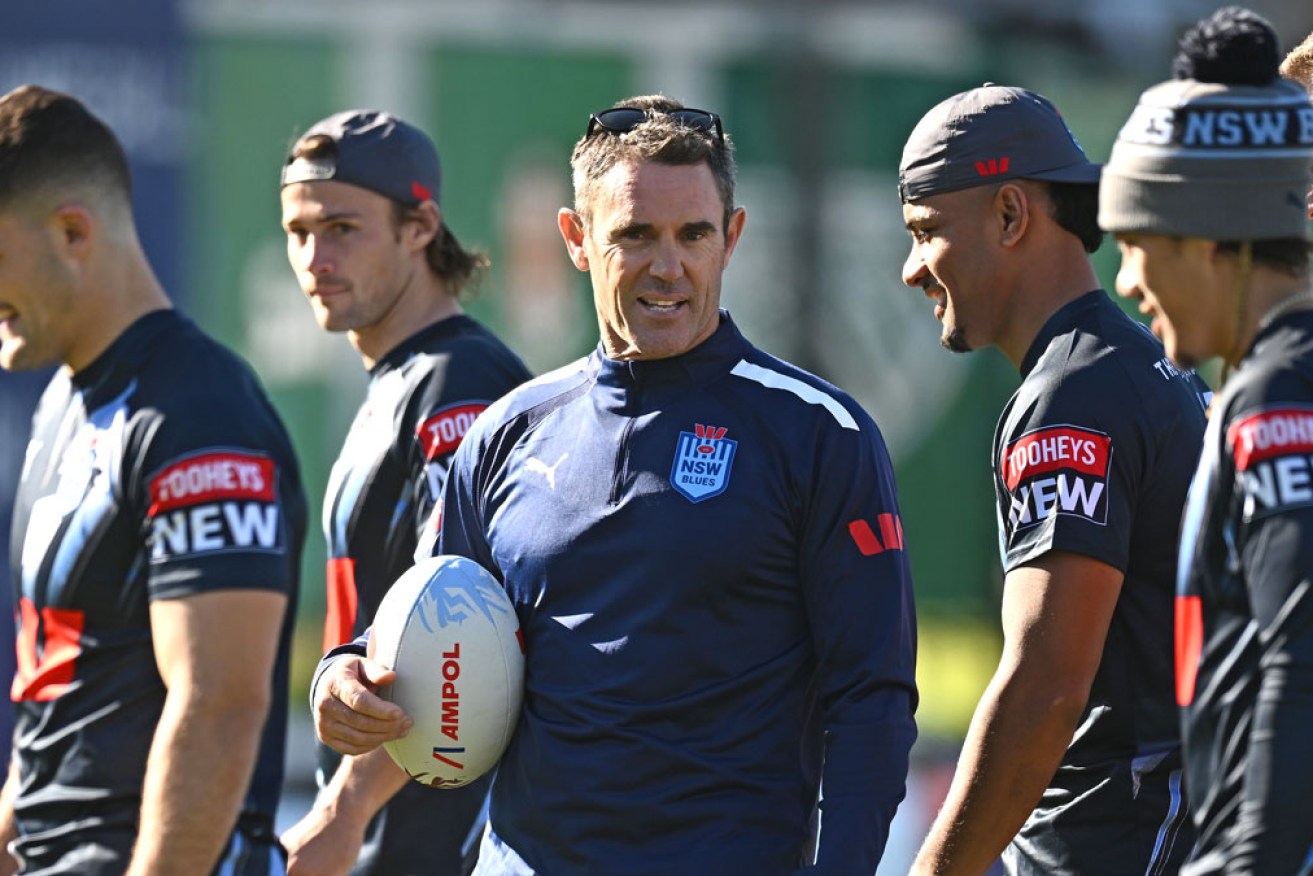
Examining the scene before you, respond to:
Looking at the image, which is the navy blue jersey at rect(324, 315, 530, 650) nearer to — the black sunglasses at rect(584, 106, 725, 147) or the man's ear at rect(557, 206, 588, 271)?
the man's ear at rect(557, 206, 588, 271)

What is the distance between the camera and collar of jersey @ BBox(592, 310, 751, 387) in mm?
4055

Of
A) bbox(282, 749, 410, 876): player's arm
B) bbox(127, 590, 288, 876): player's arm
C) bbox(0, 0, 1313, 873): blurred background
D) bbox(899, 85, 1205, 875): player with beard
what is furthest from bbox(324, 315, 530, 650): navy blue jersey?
bbox(0, 0, 1313, 873): blurred background

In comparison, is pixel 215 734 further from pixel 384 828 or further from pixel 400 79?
pixel 400 79

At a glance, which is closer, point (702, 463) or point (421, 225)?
point (702, 463)

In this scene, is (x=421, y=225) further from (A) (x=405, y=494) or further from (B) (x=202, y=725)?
(B) (x=202, y=725)

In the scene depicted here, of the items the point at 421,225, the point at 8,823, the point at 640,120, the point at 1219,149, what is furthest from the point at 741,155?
the point at 1219,149

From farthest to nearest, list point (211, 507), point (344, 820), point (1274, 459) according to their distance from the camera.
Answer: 1. point (344, 820)
2. point (211, 507)
3. point (1274, 459)

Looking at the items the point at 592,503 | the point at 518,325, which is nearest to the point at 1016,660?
the point at 592,503

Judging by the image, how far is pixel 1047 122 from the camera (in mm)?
4539

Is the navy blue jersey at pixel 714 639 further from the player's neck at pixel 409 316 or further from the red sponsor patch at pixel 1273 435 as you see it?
the player's neck at pixel 409 316

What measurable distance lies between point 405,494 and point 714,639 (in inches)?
62.2

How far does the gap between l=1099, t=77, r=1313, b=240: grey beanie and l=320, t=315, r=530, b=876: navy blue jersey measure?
213 cm

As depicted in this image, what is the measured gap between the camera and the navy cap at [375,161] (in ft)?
18.6

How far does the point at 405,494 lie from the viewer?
17.2ft
